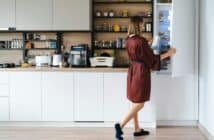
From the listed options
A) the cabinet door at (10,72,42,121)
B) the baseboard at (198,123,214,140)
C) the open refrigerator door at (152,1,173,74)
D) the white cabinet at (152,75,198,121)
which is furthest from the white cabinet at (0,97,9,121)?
the baseboard at (198,123,214,140)

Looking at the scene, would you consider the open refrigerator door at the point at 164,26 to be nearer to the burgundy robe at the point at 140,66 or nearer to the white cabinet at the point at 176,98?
the white cabinet at the point at 176,98

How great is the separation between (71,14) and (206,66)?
2071 millimetres

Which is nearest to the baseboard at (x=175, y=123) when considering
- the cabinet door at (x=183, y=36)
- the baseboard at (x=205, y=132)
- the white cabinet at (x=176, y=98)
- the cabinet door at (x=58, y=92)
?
the white cabinet at (x=176, y=98)

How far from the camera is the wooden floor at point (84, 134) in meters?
4.53

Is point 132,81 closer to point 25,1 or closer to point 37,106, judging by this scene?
point 37,106

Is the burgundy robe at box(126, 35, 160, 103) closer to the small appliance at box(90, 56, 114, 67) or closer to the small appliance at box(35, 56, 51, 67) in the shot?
the small appliance at box(90, 56, 114, 67)

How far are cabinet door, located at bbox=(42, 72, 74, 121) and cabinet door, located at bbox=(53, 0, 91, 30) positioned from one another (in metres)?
0.77

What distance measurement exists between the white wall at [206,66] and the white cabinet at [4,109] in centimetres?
273

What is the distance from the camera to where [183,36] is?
5.06m

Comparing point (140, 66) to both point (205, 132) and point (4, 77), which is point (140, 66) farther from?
point (4, 77)

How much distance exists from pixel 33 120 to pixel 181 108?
6.99 feet

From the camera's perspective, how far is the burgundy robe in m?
4.38

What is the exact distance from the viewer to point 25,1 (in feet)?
17.4

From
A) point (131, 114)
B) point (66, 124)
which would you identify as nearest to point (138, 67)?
point (131, 114)
